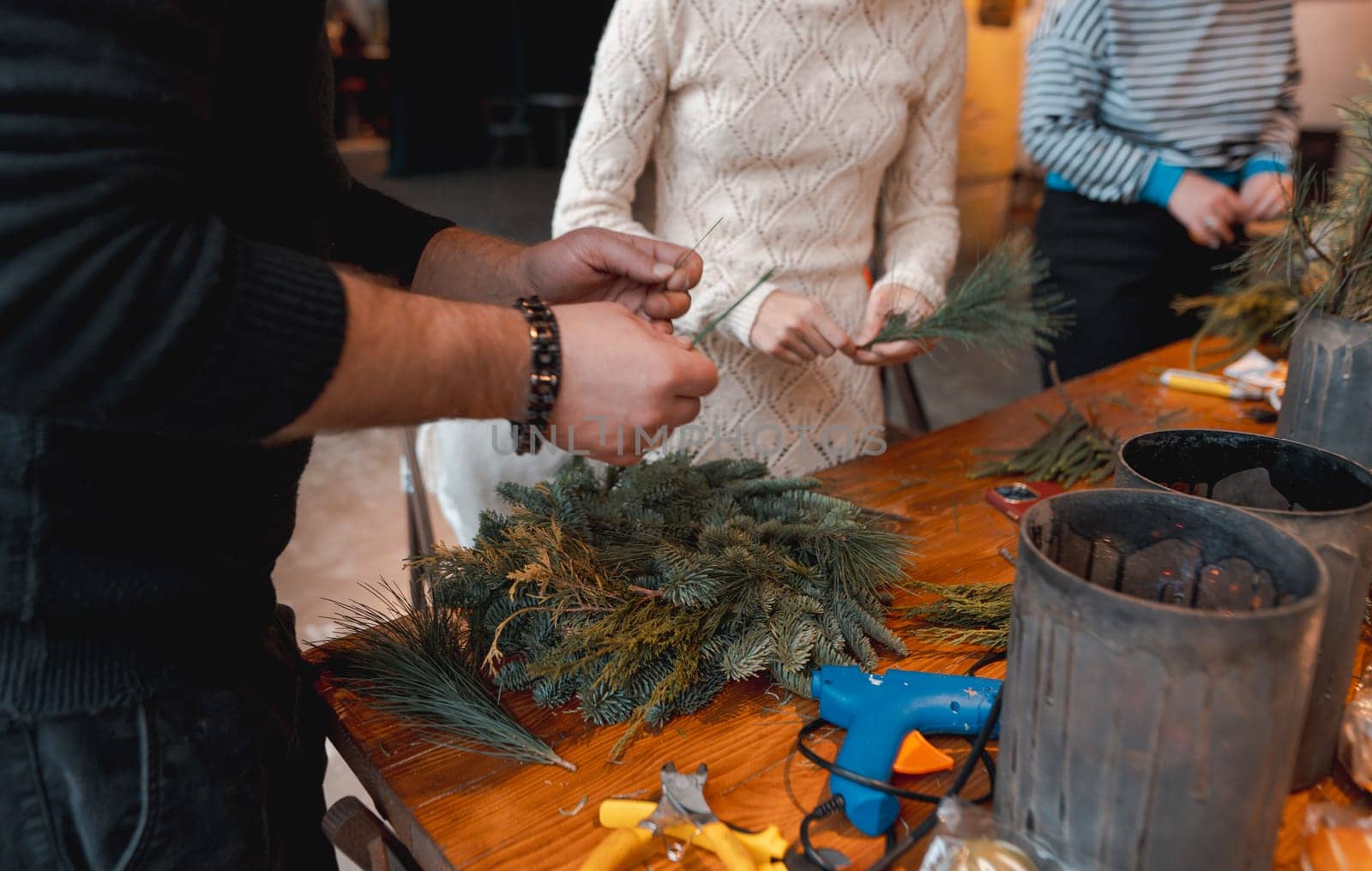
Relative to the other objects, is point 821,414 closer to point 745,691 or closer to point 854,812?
point 745,691

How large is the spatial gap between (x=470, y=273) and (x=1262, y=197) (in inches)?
64.0

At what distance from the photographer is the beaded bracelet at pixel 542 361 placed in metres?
0.64

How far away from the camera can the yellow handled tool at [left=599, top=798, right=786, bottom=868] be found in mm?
596

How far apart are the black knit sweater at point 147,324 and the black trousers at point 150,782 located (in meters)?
0.03

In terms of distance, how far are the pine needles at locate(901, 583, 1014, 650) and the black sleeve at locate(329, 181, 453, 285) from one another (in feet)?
1.94

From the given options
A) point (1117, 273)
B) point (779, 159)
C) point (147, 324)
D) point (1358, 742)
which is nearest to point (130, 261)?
point (147, 324)

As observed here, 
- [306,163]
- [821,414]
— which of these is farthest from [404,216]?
[821,414]

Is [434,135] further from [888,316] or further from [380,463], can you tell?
[888,316]

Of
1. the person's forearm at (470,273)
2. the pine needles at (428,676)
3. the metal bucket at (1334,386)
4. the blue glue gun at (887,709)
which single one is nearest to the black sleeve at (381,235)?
the person's forearm at (470,273)

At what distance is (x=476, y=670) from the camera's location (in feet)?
2.57

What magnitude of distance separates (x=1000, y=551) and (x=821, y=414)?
587 millimetres

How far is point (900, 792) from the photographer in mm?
619

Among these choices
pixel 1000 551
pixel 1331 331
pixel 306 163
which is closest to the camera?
pixel 306 163

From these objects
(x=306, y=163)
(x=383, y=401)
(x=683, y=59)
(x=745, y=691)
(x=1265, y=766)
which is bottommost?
(x=745, y=691)
